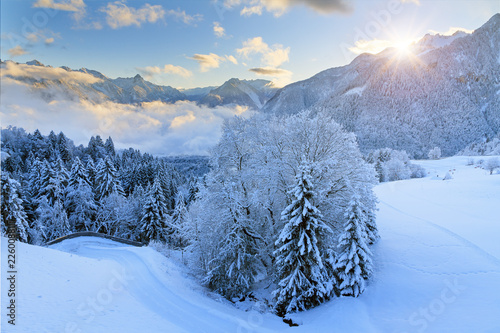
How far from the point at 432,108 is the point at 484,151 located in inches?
2780

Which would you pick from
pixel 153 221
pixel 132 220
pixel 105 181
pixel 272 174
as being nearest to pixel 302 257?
pixel 272 174

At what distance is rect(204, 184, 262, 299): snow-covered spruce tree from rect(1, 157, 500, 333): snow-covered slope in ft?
4.49

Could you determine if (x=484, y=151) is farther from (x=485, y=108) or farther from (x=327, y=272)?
(x=327, y=272)

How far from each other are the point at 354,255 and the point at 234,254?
7347mm

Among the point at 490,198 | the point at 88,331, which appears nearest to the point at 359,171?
the point at 88,331

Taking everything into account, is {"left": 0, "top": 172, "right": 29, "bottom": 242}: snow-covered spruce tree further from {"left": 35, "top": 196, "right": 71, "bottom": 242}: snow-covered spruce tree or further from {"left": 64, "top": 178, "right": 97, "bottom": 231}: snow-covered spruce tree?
{"left": 64, "top": 178, "right": 97, "bottom": 231}: snow-covered spruce tree

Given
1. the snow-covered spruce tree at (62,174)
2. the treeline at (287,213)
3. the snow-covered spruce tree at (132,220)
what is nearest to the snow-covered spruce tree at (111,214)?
the snow-covered spruce tree at (132,220)

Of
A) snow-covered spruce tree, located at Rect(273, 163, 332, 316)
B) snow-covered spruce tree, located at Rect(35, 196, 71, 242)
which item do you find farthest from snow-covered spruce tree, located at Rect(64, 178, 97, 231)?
snow-covered spruce tree, located at Rect(273, 163, 332, 316)

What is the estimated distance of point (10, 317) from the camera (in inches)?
324

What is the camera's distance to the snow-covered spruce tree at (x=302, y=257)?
13156 mm

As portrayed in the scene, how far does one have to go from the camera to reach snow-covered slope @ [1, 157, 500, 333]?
9.60 m

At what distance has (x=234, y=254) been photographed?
627 inches

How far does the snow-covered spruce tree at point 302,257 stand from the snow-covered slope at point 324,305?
705mm

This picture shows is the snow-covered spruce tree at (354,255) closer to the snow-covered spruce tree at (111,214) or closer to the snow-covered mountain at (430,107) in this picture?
the snow-covered spruce tree at (111,214)
